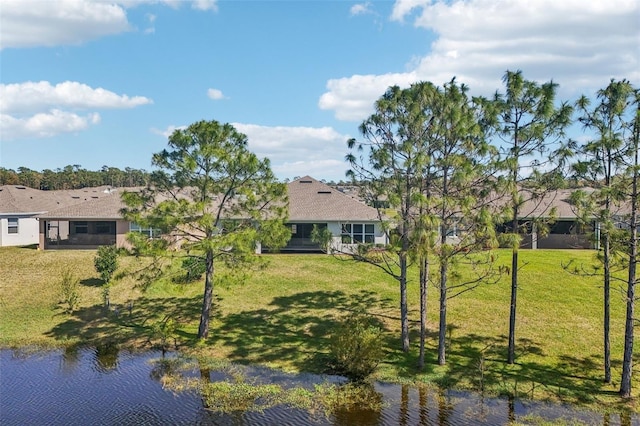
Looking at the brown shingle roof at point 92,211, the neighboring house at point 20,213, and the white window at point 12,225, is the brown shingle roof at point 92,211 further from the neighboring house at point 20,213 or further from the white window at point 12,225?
the white window at point 12,225

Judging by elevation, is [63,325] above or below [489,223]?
below

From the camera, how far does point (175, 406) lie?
15.2m

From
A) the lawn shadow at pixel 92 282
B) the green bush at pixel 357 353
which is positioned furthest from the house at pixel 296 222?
the green bush at pixel 357 353

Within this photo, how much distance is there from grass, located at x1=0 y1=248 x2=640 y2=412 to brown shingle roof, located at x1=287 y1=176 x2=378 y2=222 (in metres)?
5.08

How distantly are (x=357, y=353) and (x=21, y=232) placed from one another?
1315 inches

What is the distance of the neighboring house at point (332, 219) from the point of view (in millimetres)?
35875

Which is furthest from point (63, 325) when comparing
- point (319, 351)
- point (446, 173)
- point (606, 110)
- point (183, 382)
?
point (606, 110)

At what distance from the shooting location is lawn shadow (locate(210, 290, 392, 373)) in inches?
781

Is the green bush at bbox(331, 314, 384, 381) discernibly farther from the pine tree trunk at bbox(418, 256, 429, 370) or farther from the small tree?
the small tree

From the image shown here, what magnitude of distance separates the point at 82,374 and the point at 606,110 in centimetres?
2026

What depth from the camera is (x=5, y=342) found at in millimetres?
21578

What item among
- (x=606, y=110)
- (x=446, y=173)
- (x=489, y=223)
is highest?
(x=606, y=110)

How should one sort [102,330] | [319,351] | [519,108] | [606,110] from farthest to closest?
1. [102,330]
2. [319,351]
3. [519,108]
4. [606,110]

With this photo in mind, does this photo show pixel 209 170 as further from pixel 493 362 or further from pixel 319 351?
pixel 493 362
